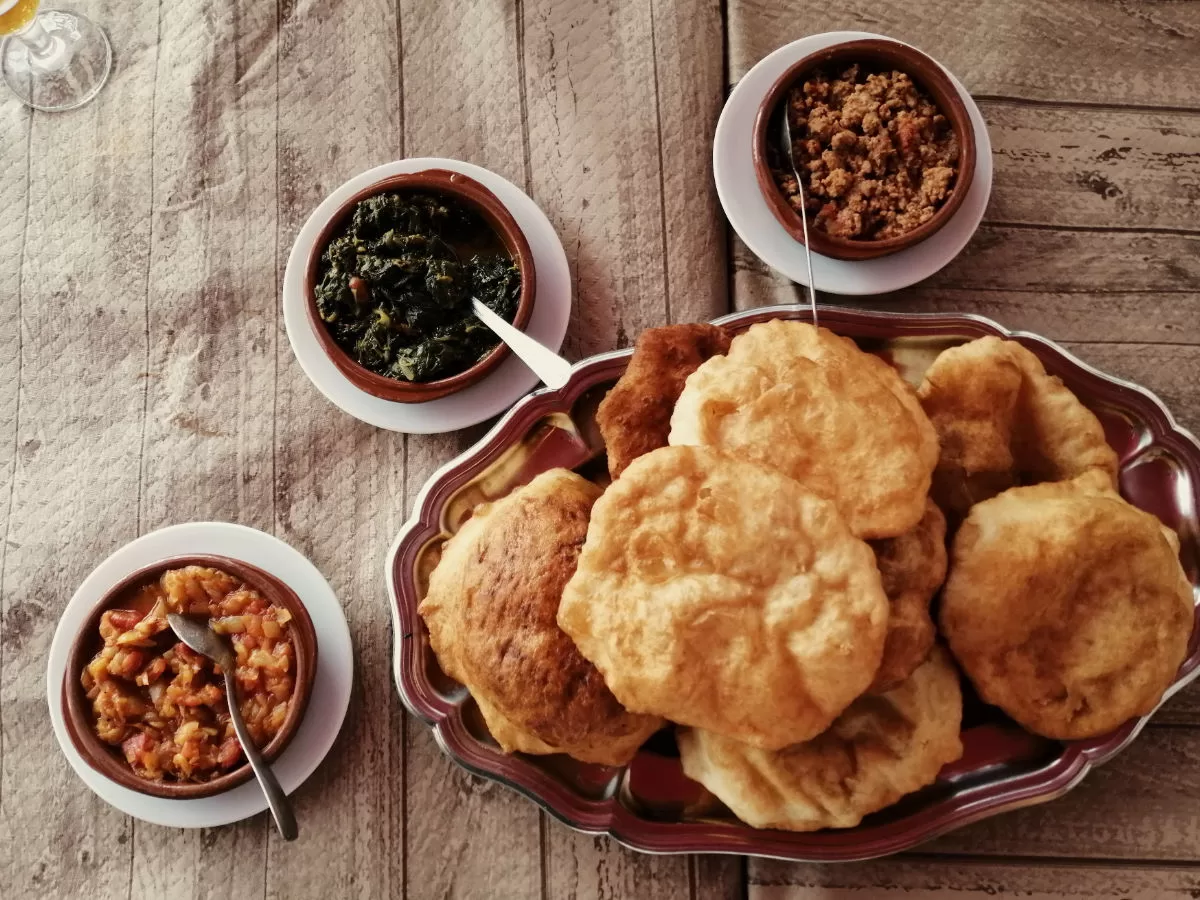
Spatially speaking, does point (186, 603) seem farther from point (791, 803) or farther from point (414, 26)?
point (414, 26)

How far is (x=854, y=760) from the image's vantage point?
203 cm

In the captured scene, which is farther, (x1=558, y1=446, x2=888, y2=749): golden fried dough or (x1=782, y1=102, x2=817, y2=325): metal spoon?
(x1=782, y1=102, x2=817, y2=325): metal spoon

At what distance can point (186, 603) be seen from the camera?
89.7 inches

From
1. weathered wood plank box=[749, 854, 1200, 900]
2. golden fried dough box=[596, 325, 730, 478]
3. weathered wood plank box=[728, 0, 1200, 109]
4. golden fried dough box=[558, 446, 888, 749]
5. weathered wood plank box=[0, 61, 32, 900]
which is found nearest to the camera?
golden fried dough box=[558, 446, 888, 749]

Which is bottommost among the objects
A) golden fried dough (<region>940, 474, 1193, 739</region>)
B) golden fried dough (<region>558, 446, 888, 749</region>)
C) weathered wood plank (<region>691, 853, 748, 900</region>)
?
weathered wood plank (<region>691, 853, 748, 900</region>)

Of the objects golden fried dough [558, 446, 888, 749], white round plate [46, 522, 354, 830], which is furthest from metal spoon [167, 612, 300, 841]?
golden fried dough [558, 446, 888, 749]

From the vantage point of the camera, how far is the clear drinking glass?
2.80 m

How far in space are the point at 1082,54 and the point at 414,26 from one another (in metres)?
1.98

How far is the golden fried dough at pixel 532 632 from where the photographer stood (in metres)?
1.95

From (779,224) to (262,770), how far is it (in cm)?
189

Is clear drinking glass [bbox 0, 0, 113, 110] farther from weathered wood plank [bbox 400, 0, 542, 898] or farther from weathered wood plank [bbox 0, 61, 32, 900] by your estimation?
weathered wood plank [bbox 400, 0, 542, 898]

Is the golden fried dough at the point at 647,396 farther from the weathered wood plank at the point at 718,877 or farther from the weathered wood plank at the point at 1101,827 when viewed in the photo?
the weathered wood plank at the point at 1101,827

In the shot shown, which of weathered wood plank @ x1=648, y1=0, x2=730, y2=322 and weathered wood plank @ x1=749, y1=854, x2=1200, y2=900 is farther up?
weathered wood plank @ x1=648, y1=0, x2=730, y2=322

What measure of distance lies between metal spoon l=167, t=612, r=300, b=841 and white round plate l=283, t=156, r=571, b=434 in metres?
0.68
